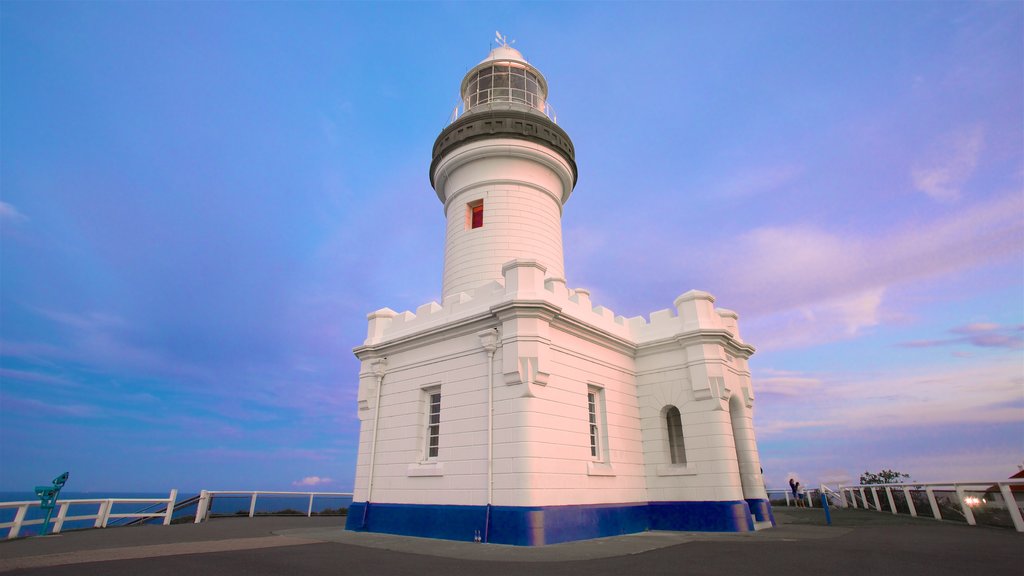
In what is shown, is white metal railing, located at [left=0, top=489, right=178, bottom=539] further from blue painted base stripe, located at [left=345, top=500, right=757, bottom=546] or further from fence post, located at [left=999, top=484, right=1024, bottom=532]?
fence post, located at [left=999, top=484, right=1024, bottom=532]

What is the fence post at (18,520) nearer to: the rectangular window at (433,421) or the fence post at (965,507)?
the rectangular window at (433,421)

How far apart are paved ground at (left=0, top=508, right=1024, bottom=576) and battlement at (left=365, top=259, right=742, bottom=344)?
184 inches

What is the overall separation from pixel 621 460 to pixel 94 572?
9639 millimetres

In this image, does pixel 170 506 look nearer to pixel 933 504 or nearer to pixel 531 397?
pixel 531 397

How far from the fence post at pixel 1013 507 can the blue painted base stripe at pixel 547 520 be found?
468cm

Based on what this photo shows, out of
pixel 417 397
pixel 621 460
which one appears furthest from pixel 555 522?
pixel 417 397

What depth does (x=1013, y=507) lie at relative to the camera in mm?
10062

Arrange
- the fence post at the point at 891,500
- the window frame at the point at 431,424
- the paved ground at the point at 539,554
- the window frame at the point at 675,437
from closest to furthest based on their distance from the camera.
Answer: the paved ground at the point at 539,554 < the window frame at the point at 431,424 < the window frame at the point at 675,437 < the fence post at the point at 891,500

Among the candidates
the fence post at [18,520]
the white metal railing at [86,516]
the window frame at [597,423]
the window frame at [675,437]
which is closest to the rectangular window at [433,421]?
the window frame at [597,423]

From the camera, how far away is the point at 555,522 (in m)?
9.38

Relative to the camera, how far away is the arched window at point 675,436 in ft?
42.5

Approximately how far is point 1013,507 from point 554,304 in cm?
1029

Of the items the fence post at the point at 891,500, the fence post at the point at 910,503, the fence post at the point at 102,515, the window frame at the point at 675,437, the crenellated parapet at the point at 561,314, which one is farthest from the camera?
the fence post at the point at 891,500

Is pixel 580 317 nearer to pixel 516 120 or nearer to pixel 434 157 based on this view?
pixel 516 120
